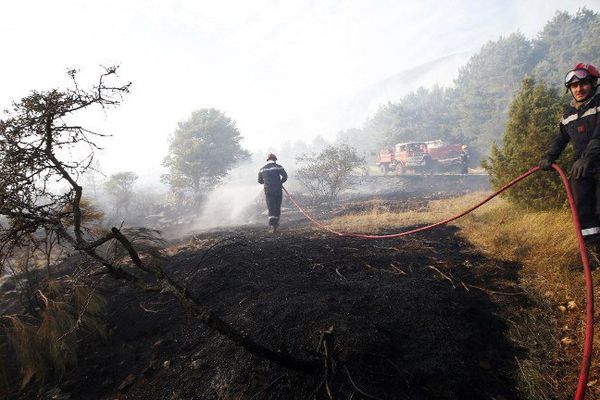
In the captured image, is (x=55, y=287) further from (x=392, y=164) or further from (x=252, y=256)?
(x=392, y=164)

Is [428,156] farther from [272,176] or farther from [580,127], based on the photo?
[580,127]

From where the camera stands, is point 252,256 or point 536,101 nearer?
point 252,256

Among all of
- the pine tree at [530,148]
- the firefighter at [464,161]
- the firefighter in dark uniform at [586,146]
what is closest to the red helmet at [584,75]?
the firefighter in dark uniform at [586,146]

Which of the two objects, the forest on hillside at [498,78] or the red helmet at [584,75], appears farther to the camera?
the forest on hillside at [498,78]

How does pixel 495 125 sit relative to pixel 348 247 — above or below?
above

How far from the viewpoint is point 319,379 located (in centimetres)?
217

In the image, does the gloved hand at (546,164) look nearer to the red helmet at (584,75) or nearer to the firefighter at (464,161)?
the red helmet at (584,75)

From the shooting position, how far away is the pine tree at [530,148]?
5.37m

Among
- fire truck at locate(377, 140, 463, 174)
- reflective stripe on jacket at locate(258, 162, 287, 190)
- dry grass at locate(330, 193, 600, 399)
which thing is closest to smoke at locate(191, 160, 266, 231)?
reflective stripe on jacket at locate(258, 162, 287, 190)

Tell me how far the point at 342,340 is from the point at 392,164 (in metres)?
25.2

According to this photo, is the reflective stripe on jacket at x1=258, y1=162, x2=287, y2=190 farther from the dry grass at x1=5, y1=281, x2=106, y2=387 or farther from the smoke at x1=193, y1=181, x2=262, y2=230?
the smoke at x1=193, y1=181, x2=262, y2=230

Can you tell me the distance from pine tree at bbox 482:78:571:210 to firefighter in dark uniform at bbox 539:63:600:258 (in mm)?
1930

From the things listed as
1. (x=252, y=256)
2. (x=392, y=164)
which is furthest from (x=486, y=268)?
(x=392, y=164)

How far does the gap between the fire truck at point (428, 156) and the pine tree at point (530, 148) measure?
16762 millimetres
